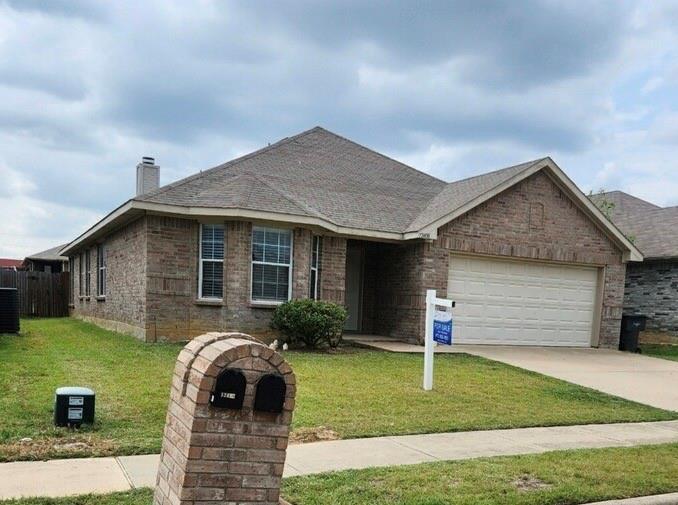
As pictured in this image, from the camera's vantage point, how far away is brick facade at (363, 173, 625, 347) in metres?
14.9

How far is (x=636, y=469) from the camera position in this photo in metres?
5.51

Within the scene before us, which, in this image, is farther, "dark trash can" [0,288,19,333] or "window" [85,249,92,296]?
"window" [85,249,92,296]

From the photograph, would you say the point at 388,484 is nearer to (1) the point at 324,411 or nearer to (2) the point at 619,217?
(1) the point at 324,411

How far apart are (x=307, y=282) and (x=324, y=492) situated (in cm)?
945

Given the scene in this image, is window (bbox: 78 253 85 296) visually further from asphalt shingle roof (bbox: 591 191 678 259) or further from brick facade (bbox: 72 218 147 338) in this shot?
asphalt shingle roof (bbox: 591 191 678 259)

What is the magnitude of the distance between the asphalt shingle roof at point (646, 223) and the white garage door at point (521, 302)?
4.25 m

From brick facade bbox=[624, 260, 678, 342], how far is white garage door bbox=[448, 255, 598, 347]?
4.17 m

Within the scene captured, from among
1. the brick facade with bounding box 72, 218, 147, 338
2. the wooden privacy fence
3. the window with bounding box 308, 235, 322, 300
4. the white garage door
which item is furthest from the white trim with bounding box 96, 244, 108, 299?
the white garage door

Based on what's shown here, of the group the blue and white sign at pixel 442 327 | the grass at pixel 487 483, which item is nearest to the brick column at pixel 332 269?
the blue and white sign at pixel 442 327

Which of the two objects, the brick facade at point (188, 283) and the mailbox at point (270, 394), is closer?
the mailbox at point (270, 394)

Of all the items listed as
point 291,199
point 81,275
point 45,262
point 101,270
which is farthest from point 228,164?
point 45,262

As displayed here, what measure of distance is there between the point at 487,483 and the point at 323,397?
3376 mm

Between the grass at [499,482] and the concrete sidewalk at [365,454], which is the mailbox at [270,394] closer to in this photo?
the grass at [499,482]

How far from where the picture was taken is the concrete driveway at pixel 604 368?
33.0 feet
